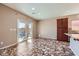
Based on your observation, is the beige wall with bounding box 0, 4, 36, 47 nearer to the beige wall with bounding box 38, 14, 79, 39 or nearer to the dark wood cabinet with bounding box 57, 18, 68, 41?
the beige wall with bounding box 38, 14, 79, 39

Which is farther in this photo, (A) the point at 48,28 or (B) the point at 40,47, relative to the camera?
(B) the point at 40,47

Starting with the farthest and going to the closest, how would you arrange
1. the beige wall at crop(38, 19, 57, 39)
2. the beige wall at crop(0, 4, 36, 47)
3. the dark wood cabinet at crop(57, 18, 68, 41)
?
the beige wall at crop(0, 4, 36, 47)
the beige wall at crop(38, 19, 57, 39)
the dark wood cabinet at crop(57, 18, 68, 41)

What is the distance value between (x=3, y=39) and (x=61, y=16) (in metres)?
2.29

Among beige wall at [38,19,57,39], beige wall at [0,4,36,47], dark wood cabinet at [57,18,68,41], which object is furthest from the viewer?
beige wall at [0,4,36,47]

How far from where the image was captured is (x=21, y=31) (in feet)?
11.7

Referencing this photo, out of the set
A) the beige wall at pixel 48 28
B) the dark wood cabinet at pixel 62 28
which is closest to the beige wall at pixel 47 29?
the beige wall at pixel 48 28

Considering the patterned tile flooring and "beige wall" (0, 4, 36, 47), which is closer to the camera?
the patterned tile flooring

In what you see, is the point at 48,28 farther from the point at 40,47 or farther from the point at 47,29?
the point at 40,47

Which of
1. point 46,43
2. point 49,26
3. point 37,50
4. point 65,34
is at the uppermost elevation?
point 49,26

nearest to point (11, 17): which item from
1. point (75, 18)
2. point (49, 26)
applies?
point (49, 26)

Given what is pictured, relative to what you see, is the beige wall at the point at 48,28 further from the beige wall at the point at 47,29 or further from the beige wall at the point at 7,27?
the beige wall at the point at 7,27

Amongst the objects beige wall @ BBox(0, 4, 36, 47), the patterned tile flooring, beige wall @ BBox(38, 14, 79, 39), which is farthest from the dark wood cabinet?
beige wall @ BBox(0, 4, 36, 47)

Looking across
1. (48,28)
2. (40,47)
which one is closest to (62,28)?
(48,28)

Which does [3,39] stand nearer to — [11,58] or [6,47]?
[6,47]
